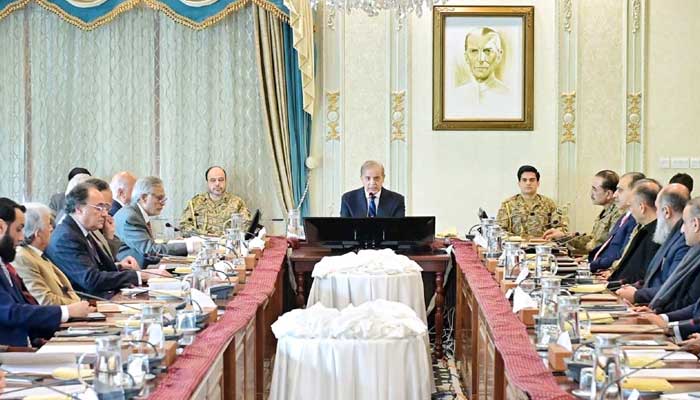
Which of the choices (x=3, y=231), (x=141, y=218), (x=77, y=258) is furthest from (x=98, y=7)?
(x=3, y=231)

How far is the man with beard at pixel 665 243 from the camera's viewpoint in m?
5.58

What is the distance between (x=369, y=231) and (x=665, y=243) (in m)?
2.17

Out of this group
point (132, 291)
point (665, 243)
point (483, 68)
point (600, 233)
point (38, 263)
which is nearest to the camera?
point (38, 263)

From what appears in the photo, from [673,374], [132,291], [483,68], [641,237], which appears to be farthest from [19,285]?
[483,68]

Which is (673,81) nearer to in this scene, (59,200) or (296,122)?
(296,122)

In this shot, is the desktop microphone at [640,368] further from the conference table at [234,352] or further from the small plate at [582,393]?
the conference table at [234,352]

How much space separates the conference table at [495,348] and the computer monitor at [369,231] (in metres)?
0.30

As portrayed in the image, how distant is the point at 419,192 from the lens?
9.42 m

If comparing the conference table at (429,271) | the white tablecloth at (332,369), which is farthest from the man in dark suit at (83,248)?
the conference table at (429,271)

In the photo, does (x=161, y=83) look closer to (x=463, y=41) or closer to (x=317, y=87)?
(x=317, y=87)

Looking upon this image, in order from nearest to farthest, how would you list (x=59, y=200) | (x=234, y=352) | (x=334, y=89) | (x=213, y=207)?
1. (x=234, y=352)
2. (x=59, y=200)
3. (x=213, y=207)
4. (x=334, y=89)

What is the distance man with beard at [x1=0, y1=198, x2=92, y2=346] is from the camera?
14.5 ft

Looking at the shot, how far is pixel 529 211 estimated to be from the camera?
8.92 metres

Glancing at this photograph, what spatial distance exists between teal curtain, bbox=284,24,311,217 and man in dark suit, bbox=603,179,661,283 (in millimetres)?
3531
